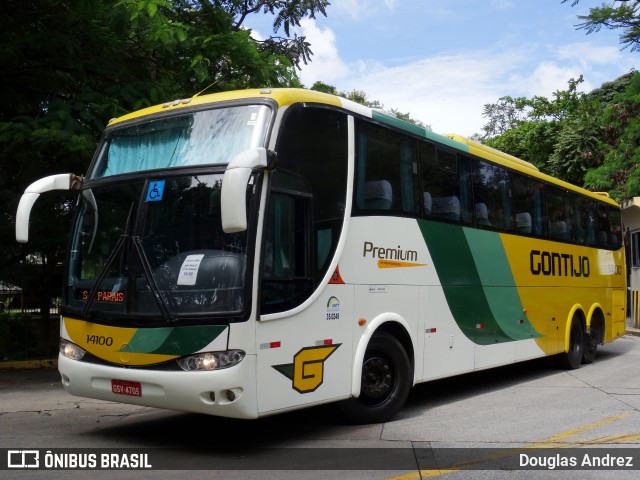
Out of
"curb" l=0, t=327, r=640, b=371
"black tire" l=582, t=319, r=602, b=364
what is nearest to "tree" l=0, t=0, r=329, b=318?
"curb" l=0, t=327, r=640, b=371

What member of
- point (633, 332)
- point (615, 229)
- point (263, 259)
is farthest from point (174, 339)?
point (633, 332)

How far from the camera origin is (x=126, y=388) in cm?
631

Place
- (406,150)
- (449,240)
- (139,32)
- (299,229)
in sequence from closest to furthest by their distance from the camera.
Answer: (299,229) < (406,150) < (449,240) < (139,32)

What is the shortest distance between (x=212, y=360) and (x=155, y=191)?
1.73 metres

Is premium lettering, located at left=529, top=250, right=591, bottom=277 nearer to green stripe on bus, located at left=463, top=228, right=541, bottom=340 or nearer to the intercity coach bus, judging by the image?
green stripe on bus, located at left=463, top=228, right=541, bottom=340

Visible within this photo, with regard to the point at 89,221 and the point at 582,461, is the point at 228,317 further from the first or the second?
the point at 582,461

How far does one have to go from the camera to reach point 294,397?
250 inches

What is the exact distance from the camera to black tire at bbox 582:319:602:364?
1357 cm

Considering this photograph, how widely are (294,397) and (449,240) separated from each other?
3.63m

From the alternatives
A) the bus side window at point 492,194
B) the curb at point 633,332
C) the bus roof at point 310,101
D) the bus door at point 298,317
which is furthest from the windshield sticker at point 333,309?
the curb at point 633,332

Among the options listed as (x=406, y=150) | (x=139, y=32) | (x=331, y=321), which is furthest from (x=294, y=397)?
(x=139, y=32)

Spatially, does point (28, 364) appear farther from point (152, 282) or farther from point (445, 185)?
point (445, 185)

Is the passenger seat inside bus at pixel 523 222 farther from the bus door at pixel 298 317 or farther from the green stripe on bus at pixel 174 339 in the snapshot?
the green stripe on bus at pixel 174 339

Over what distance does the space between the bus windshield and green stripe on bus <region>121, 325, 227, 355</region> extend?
1566 mm
